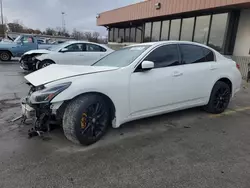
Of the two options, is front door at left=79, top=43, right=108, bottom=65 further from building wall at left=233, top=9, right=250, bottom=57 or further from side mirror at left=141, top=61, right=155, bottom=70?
building wall at left=233, top=9, right=250, bottom=57

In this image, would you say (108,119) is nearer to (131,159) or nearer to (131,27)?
(131,159)

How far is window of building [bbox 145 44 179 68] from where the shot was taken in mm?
3680

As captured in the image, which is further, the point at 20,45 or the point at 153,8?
the point at 153,8

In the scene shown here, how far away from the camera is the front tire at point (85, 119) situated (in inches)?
113

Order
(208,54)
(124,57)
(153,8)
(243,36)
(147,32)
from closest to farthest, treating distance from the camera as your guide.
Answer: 1. (124,57)
2. (208,54)
3. (243,36)
4. (153,8)
5. (147,32)

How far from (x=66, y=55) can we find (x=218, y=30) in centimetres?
782

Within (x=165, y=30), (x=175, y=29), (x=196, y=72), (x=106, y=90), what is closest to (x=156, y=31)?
(x=165, y=30)

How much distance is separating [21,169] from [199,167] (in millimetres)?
2241

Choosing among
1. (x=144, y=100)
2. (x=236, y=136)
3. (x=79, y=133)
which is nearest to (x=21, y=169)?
(x=79, y=133)

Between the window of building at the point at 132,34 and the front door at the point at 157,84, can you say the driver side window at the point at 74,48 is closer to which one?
the front door at the point at 157,84

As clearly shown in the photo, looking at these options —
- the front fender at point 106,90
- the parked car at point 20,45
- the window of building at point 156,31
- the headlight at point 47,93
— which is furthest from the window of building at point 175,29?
the headlight at point 47,93

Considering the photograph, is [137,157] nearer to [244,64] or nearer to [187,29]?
[244,64]

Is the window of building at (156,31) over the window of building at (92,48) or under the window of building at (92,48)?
over

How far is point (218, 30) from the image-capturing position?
10.6 metres
